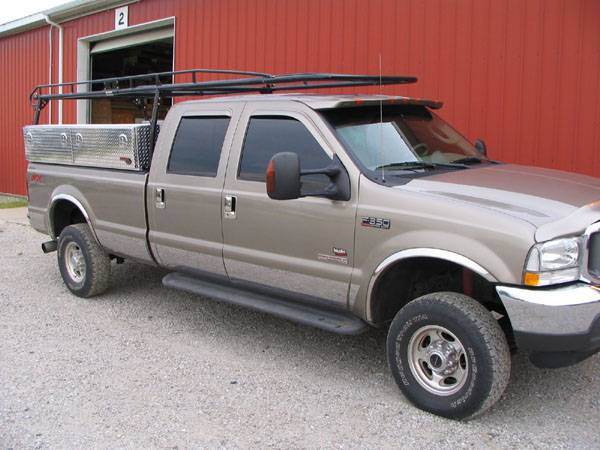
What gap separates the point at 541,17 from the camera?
6.54 m

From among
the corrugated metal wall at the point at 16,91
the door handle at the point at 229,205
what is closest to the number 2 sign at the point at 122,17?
the corrugated metal wall at the point at 16,91

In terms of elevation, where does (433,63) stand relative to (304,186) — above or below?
above

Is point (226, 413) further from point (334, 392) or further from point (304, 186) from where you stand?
point (304, 186)

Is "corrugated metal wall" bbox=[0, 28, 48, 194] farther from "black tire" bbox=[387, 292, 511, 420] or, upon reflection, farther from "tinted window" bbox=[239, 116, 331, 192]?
"black tire" bbox=[387, 292, 511, 420]

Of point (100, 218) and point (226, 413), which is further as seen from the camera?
point (100, 218)

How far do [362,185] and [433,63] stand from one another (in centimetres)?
394

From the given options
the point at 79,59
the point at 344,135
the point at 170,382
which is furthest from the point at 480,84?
the point at 79,59

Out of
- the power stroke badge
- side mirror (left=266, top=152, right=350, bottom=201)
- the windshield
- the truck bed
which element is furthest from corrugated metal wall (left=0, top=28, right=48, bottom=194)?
the power stroke badge

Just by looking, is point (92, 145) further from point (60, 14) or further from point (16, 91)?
point (16, 91)

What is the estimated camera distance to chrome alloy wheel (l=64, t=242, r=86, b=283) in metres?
6.49

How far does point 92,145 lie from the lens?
20.1ft

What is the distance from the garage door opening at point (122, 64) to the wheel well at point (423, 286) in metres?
9.68

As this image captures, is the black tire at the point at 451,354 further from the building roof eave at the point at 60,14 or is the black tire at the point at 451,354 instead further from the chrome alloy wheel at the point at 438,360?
the building roof eave at the point at 60,14

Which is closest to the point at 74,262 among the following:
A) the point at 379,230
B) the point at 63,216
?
the point at 63,216
